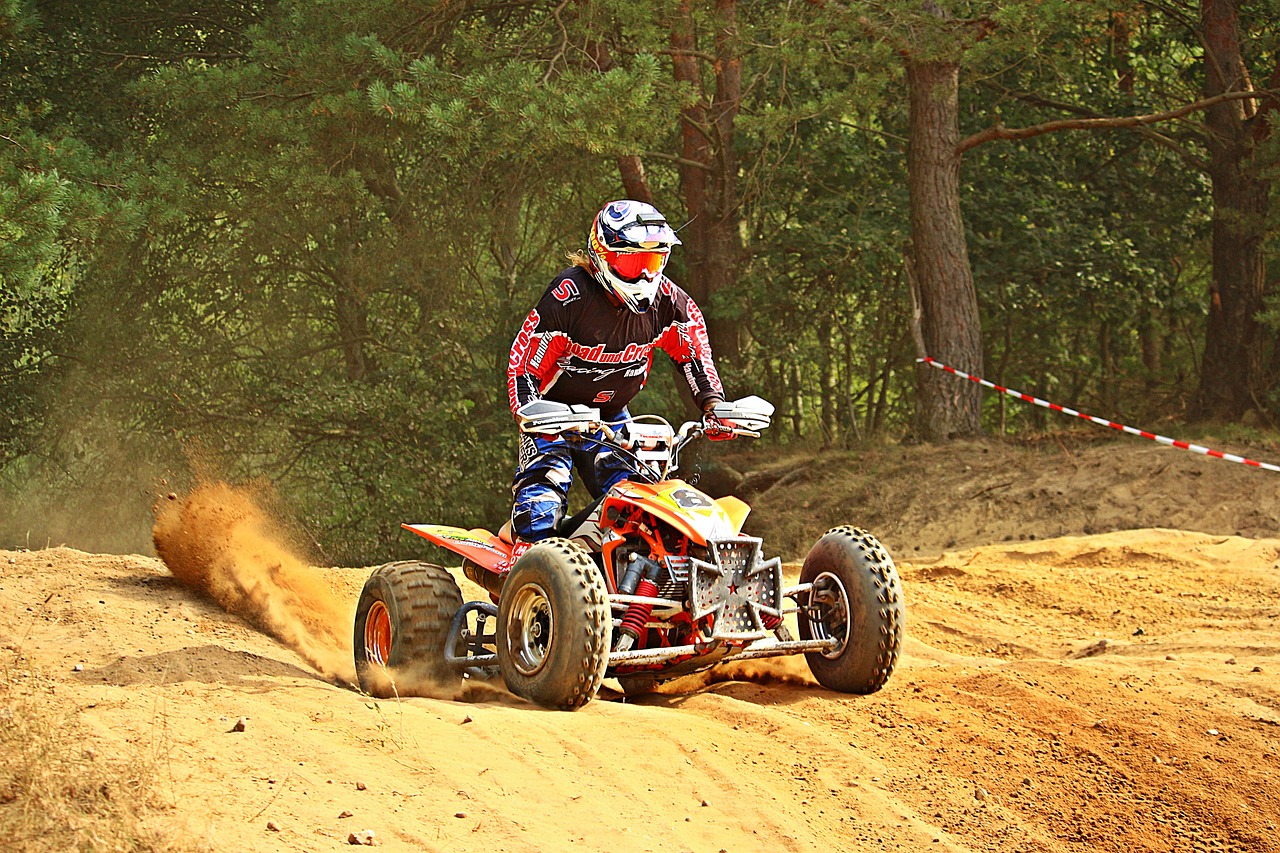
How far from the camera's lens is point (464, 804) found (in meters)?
4.79

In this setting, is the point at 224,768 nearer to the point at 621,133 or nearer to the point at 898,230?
the point at 621,133

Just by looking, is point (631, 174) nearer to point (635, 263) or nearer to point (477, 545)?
point (635, 263)

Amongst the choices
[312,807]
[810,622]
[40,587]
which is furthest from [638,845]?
[40,587]

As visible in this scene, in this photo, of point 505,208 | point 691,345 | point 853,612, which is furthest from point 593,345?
point 505,208

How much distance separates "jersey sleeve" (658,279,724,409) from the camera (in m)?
7.75

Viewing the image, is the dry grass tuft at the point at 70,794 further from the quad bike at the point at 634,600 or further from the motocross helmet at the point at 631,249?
the motocross helmet at the point at 631,249

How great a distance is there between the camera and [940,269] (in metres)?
16.3

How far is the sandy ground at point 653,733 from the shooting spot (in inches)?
188

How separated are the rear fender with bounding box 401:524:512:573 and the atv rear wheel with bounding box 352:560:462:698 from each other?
0.17 meters

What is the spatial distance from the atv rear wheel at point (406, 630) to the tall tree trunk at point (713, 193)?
11.6 meters

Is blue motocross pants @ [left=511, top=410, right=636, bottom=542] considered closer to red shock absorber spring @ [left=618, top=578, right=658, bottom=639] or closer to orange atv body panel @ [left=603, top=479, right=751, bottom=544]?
orange atv body panel @ [left=603, top=479, right=751, bottom=544]

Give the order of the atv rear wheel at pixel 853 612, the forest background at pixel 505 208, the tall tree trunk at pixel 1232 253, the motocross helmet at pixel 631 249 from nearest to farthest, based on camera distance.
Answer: the atv rear wheel at pixel 853 612, the motocross helmet at pixel 631 249, the forest background at pixel 505 208, the tall tree trunk at pixel 1232 253

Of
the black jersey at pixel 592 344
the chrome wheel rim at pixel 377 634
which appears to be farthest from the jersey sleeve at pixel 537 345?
the chrome wheel rim at pixel 377 634

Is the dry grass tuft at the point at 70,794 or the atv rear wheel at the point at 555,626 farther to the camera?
the atv rear wheel at the point at 555,626
